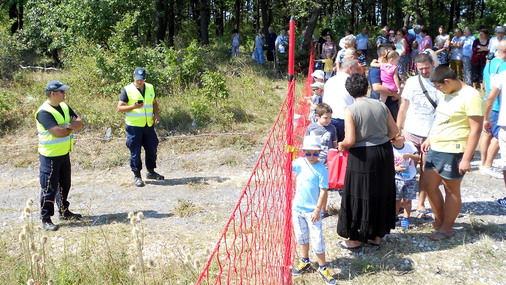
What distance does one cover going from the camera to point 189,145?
8617 mm

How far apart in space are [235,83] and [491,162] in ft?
24.9

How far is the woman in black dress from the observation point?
4.02 metres

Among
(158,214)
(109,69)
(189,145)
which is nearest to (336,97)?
(158,214)

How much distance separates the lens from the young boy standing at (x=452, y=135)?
407 cm

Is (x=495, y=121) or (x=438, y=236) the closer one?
(x=438, y=236)

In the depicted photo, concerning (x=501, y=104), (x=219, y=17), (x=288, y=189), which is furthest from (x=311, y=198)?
(x=219, y=17)

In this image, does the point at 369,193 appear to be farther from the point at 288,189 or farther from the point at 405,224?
the point at 405,224

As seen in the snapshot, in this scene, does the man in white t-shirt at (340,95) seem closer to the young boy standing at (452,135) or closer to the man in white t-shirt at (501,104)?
the young boy standing at (452,135)

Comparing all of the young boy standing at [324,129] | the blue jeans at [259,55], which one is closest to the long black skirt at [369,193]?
the young boy standing at [324,129]

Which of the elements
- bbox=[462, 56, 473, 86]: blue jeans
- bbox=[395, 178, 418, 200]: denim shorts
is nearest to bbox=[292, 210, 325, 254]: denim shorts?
bbox=[395, 178, 418, 200]: denim shorts

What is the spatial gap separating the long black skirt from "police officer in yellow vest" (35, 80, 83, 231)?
3090 millimetres

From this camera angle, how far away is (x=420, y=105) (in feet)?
16.1

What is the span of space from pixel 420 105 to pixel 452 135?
741mm

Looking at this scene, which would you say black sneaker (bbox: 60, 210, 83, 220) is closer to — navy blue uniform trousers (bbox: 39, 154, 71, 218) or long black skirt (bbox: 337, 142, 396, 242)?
navy blue uniform trousers (bbox: 39, 154, 71, 218)
